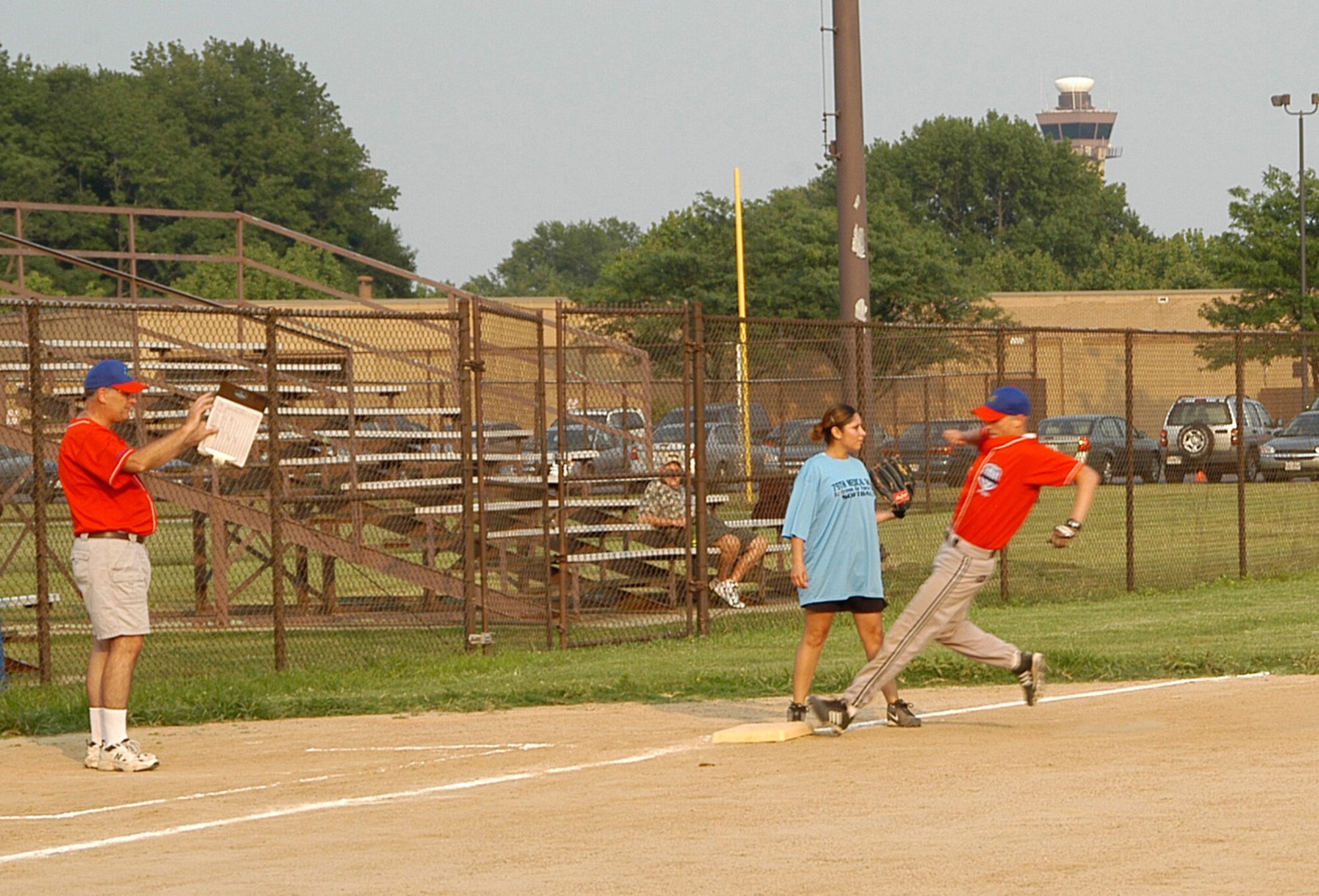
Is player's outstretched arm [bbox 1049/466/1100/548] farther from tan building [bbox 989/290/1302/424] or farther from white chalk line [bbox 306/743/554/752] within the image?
tan building [bbox 989/290/1302/424]

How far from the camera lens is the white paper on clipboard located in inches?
379

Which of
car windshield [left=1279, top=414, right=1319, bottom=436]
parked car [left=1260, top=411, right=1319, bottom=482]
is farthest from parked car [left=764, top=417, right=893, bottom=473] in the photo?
car windshield [left=1279, top=414, right=1319, bottom=436]

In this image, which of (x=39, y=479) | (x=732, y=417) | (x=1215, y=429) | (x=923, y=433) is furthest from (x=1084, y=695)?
(x=1215, y=429)

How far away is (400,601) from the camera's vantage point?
711 inches

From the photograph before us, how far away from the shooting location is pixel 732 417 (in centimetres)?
1716

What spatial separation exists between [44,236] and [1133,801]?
81.1 meters

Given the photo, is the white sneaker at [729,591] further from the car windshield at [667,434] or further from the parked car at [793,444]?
the car windshield at [667,434]

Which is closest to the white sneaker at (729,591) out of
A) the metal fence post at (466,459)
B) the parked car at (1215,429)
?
the metal fence post at (466,459)

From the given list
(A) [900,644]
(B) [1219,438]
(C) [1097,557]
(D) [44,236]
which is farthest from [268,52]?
(A) [900,644]

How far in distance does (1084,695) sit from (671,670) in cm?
301

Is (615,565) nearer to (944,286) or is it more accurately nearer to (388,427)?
(388,427)

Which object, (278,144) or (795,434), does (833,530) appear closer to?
(795,434)

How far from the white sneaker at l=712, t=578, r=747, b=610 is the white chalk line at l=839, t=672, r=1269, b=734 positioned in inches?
190

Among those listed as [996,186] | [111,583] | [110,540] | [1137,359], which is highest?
[996,186]
